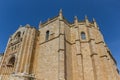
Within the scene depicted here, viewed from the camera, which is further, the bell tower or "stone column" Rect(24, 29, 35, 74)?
the bell tower

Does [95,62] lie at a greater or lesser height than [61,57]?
lesser

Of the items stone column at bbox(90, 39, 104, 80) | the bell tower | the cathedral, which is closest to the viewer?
stone column at bbox(90, 39, 104, 80)

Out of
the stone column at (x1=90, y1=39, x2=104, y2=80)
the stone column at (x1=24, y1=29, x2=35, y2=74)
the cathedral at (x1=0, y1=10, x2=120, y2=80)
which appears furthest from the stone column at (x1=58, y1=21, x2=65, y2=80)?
the stone column at (x1=90, y1=39, x2=104, y2=80)

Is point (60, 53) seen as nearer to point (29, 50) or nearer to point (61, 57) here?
point (61, 57)

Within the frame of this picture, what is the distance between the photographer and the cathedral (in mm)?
21578

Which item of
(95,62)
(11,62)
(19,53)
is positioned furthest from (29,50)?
(95,62)

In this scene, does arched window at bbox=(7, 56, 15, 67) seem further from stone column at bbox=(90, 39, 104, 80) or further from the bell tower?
stone column at bbox=(90, 39, 104, 80)

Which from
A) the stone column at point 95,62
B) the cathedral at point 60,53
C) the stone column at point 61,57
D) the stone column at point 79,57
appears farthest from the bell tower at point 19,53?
the stone column at point 95,62

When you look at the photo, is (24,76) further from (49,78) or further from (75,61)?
(75,61)

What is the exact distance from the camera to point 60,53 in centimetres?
2175

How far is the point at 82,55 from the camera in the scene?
24453mm

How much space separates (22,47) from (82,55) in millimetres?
9659

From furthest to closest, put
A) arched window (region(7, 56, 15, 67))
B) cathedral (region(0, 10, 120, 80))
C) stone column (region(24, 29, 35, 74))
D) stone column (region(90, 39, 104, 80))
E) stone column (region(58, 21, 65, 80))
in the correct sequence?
1. arched window (region(7, 56, 15, 67))
2. stone column (region(24, 29, 35, 74))
3. cathedral (region(0, 10, 120, 80))
4. stone column (region(90, 39, 104, 80))
5. stone column (region(58, 21, 65, 80))

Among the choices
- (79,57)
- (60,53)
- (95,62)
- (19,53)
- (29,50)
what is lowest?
(95,62)
